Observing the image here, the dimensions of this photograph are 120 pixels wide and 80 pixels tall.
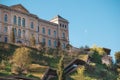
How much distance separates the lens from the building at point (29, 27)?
108438mm

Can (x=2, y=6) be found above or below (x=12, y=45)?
above

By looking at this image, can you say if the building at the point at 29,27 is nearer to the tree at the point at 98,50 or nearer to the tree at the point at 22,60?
the tree at the point at 98,50

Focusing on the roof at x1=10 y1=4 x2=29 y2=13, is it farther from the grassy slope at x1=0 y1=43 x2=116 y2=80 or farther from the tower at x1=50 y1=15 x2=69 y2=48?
the grassy slope at x1=0 y1=43 x2=116 y2=80

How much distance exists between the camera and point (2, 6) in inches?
4250

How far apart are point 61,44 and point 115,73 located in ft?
75.6

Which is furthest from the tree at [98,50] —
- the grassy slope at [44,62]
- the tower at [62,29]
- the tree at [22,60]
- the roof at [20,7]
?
the tree at [22,60]

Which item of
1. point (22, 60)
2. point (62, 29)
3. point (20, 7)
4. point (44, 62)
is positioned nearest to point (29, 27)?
point (20, 7)

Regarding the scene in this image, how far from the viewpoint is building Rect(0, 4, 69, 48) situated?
108m

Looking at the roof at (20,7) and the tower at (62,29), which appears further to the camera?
the tower at (62,29)

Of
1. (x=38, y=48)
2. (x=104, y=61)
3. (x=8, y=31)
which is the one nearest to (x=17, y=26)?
(x=8, y=31)

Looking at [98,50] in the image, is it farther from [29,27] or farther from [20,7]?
[20,7]

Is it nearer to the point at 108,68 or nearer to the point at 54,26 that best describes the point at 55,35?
the point at 54,26

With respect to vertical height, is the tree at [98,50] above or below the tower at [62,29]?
below

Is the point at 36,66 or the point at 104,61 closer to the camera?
the point at 36,66
